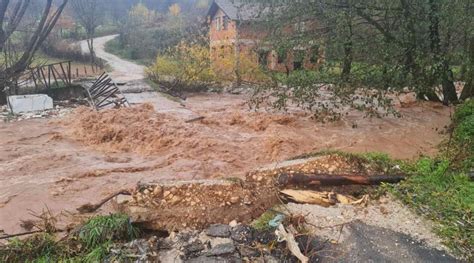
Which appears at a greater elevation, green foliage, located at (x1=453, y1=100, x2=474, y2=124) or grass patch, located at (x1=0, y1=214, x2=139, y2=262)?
green foliage, located at (x1=453, y1=100, x2=474, y2=124)

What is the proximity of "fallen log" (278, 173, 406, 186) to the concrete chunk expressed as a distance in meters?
13.0

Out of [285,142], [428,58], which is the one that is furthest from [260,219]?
[428,58]

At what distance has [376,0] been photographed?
32.9ft

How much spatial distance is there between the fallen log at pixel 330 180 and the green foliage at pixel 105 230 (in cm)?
206

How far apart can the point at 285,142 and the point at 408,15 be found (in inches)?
169

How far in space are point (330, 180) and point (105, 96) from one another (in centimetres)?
1286

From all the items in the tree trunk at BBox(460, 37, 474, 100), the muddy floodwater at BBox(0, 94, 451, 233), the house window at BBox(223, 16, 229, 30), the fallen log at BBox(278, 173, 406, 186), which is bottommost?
the muddy floodwater at BBox(0, 94, 451, 233)

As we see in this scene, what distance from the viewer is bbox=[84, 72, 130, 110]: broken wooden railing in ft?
49.3

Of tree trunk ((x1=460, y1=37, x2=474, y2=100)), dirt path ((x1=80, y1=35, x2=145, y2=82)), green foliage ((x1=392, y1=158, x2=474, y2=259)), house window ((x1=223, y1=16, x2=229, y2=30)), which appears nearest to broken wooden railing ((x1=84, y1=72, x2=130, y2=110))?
dirt path ((x1=80, y1=35, x2=145, y2=82))

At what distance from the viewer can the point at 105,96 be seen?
16172 millimetres

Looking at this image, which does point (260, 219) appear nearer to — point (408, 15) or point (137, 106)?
point (408, 15)

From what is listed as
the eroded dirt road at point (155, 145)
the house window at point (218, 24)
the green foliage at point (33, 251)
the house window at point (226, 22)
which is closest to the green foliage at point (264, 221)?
the green foliage at point (33, 251)

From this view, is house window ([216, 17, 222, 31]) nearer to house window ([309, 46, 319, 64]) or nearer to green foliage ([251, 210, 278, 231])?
house window ([309, 46, 319, 64])

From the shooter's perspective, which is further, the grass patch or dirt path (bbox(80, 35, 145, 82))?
dirt path (bbox(80, 35, 145, 82))
